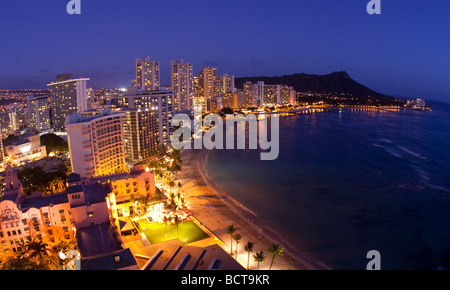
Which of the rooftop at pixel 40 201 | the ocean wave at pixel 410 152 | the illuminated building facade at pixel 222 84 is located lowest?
the ocean wave at pixel 410 152

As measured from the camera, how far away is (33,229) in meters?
9.31

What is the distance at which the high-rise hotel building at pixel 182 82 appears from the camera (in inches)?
1948

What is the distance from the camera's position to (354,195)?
Answer: 16641 mm

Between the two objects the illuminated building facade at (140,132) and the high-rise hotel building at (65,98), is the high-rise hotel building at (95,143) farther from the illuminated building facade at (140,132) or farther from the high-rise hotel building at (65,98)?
the high-rise hotel building at (65,98)

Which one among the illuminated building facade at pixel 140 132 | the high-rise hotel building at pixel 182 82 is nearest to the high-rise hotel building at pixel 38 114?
the high-rise hotel building at pixel 182 82

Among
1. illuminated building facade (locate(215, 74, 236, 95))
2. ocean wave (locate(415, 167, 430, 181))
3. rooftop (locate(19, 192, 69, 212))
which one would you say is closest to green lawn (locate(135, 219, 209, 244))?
A: rooftop (locate(19, 192, 69, 212))

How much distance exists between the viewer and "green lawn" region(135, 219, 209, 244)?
11066 mm

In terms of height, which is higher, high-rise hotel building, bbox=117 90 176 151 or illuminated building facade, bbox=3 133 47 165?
high-rise hotel building, bbox=117 90 176 151

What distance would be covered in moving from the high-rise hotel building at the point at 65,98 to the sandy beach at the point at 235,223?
26.7 meters

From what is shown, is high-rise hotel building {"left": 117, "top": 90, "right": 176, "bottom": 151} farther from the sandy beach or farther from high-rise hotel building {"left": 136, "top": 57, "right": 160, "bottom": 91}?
high-rise hotel building {"left": 136, "top": 57, "right": 160, "bottom": 91}

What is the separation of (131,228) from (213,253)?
4.49m

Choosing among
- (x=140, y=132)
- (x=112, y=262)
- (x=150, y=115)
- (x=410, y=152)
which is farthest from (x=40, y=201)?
(x=410, y=152)
